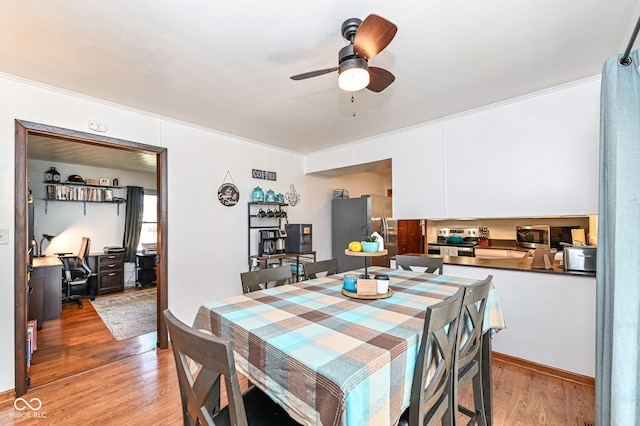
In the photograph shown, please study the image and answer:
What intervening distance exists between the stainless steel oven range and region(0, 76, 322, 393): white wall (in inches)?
96.5

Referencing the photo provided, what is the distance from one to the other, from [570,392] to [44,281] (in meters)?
6.00

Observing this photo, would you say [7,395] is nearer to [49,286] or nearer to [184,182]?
[184,182]

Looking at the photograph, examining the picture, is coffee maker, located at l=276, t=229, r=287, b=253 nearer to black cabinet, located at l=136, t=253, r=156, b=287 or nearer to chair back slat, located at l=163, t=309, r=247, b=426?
chair back slat, located at l=163, t=309, r=247, b=426

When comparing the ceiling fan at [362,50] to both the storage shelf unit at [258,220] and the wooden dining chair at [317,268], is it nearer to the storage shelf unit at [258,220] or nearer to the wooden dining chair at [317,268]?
the wooden dining chair at [317,268]

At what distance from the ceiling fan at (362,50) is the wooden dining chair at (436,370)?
1.22 metres

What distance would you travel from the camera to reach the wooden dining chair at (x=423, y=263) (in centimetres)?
251

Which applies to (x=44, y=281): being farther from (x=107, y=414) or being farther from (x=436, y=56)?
(x=436, y=56)

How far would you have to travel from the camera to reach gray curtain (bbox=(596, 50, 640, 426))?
3.77 ft

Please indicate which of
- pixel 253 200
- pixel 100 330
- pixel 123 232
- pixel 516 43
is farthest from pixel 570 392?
pixel 123 232

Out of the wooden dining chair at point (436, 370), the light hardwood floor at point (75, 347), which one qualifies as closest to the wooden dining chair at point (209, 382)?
the wooden dining chair at point (436, 370)

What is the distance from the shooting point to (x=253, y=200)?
3.83 m

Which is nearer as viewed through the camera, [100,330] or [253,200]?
[100,330]

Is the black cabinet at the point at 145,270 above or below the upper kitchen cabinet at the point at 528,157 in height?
below

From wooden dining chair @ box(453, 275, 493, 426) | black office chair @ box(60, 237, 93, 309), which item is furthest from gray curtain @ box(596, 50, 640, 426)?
black office chair @ box(60, 237, 93, 309)
